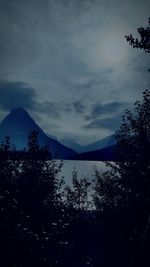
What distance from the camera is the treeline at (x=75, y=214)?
836 inches

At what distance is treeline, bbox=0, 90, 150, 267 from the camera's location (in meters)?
21.2

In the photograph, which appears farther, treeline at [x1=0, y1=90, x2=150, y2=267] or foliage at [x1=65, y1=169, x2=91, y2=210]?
foliage at [x1=65, y1=169, x2=91, y2=210]

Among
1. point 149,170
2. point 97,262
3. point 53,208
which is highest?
point 149,170

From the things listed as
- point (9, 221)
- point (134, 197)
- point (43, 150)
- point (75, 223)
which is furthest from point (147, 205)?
point (43, 150)

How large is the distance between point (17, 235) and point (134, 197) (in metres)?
23.7

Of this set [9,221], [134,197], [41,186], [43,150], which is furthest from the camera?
[43,150]

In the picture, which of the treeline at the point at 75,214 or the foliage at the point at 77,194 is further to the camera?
the foliage at the point at 77,194

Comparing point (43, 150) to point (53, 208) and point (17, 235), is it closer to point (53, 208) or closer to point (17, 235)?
point (53, 208)

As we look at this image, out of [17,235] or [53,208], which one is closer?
[17,235]

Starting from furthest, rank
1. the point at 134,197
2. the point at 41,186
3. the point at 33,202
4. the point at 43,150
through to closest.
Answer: the point at 43,150, the point at 41,186, the point at 134,197, the point at 33,202

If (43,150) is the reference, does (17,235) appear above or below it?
below

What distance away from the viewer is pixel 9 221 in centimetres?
2359

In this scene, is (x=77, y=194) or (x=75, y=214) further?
(x=77, y=194)

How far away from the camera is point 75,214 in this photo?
1446 inches
